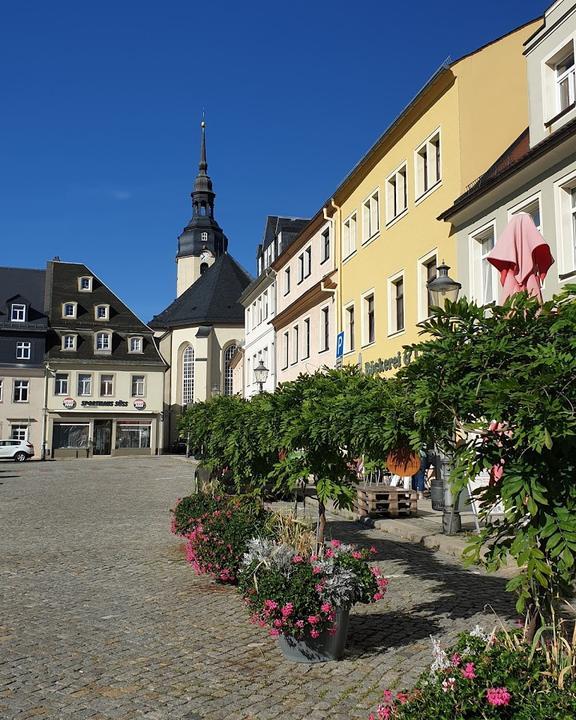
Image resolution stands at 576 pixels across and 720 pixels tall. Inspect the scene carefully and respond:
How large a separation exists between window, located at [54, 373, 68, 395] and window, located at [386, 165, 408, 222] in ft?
127

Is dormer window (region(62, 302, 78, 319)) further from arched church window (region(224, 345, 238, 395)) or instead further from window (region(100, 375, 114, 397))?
arched church window (region(224, 345, 238, 395))

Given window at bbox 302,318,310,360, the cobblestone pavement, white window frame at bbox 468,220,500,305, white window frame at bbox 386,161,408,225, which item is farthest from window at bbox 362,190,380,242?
the cobblestone pavement

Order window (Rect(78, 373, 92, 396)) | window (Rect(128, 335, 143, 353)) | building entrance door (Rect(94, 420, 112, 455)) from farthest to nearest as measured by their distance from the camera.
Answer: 1. window (Rect(128, 335, 143, 353))
2. window (Rect(78, 373, 92, 396))
3. building entrance door (Rect(94, 420, 112, 455))

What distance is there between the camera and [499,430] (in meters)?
4.16

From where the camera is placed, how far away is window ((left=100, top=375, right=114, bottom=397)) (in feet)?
188

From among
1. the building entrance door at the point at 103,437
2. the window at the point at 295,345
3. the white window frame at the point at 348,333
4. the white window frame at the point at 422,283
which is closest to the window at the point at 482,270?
the white window frame at the point at 422,283

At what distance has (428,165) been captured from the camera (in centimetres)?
2039

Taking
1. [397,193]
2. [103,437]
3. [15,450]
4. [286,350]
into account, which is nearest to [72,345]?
[103,437]

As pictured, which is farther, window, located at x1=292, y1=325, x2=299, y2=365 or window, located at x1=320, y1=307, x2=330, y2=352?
window, located at x1=292, y1=325, x2=299, y2=365

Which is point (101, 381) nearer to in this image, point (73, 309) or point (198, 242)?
point (73, 309)

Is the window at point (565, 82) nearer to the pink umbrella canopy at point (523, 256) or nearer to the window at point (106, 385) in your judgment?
the pink umbrella canopy at point (523, 256)

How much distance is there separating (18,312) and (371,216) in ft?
128

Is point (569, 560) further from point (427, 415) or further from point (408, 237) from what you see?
point (408, 237)

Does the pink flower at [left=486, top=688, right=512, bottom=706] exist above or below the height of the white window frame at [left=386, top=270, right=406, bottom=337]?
below
